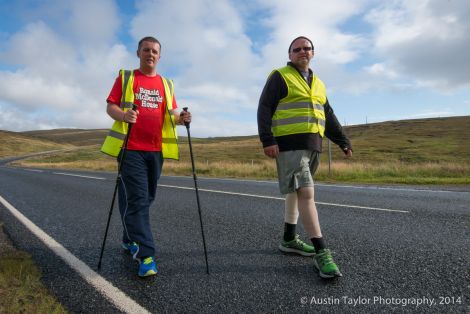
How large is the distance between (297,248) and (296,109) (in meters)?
1.44

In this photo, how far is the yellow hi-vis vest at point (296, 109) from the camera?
3.39m

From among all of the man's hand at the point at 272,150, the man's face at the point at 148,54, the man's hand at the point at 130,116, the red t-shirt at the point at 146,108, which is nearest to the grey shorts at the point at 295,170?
the man's hand at the point at 272,150

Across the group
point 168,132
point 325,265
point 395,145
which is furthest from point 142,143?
point 395,145

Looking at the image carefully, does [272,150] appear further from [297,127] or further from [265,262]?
[265,262]

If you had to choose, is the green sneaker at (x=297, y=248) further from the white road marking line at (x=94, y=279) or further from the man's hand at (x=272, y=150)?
the white road marking line at (x=94, y=279)

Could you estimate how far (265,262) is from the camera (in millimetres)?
3396

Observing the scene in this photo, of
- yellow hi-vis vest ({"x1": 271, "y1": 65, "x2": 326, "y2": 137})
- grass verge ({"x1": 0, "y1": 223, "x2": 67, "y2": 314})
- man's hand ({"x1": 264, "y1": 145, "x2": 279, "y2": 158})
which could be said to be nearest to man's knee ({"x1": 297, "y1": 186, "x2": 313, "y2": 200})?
man's hand ({"x1": 264, "y1": 145, "x2": 279, "y2": 158})

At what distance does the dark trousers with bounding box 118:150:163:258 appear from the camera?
3.33 meters

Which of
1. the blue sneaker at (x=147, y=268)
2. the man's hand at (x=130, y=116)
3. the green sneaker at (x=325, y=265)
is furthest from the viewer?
the man's hand at (x=130, y=116)

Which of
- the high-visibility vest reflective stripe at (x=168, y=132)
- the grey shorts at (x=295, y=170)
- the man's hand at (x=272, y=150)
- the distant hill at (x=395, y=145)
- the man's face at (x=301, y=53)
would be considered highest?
the man's face at (x=301, y=53)

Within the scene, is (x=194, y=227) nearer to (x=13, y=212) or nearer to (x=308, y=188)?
(x=308, y=188)

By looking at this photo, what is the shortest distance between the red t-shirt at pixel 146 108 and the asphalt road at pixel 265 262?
4.02 ft

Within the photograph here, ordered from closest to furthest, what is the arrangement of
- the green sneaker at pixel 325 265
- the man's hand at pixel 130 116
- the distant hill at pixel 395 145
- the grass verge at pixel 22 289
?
1. the grass verge at pixel 22 289
2. the green sneaker at pixel 325 265
3. the man's hand at pixel 130 116
4. the distant hill at pixel 395 145

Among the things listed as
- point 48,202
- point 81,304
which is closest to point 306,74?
Answer: point 81,304
